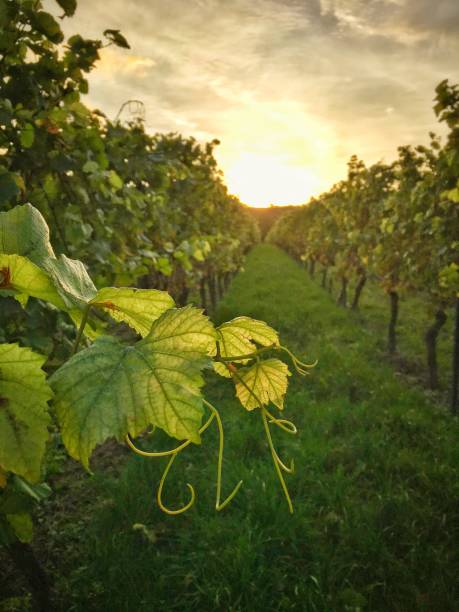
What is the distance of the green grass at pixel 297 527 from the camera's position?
9.82ft

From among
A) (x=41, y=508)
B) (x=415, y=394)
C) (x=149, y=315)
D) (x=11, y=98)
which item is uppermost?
(x=11, y=98)

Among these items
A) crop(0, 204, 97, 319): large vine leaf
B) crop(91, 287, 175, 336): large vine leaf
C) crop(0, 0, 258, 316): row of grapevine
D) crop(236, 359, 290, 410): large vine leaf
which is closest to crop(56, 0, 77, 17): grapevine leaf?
crop(0, 0, 258, 316): row of grapevine

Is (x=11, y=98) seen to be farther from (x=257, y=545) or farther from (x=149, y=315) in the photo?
(x=257, y=545)

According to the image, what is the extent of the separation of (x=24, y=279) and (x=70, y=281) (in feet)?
0.24

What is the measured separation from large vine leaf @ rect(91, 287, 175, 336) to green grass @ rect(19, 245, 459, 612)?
2.89 metres

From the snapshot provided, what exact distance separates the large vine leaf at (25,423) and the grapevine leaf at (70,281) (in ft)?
0.38

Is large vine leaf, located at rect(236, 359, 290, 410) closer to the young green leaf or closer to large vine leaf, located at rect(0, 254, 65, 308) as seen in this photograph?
the young green leaf

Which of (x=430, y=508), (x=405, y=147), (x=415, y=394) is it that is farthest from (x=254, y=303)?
(x=430, y=508)

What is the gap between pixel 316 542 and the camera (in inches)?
136

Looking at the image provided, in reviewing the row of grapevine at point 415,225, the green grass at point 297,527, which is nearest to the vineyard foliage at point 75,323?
the green grass at point 297,527

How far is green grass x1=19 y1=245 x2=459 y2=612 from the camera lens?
2.99 metres

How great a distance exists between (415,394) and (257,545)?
161 inches

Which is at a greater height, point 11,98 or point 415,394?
point 11,98

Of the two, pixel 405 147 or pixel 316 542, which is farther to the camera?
pixel 405 147
